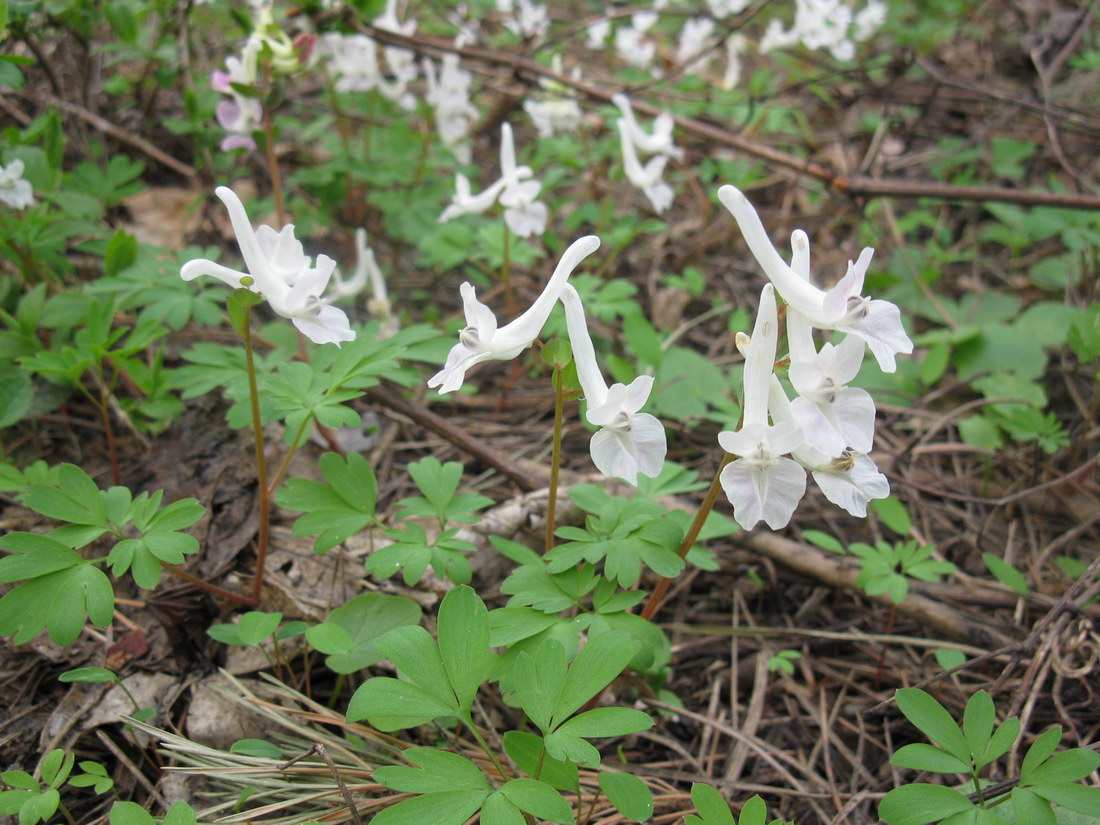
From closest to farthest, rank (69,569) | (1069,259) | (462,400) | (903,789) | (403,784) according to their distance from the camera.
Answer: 1. (403,784)
2. (903,789)
3. (69,569)
4. (462,400)
5. (1069,259)

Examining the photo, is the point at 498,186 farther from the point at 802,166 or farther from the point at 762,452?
the point at 762,452

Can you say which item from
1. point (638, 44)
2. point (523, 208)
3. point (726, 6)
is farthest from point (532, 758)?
point (726, 6)

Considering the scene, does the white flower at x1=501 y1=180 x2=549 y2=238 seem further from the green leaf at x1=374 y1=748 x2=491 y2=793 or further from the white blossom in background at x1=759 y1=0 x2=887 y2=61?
the white blossom in background at x1=759 y1=0 x2=887 y2=61

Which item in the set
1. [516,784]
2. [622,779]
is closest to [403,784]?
[516,784]

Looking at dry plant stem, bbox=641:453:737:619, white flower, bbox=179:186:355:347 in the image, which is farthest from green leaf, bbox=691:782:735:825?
white flower, bbox=179:186:355:347

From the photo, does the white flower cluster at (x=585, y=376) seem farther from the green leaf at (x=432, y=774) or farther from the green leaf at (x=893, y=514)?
the green leaf at (x=893, y=514)

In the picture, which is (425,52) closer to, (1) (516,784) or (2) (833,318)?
(2) (833,318)

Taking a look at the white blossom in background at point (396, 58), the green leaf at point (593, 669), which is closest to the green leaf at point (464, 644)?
the green leaf at point (593, 669)
